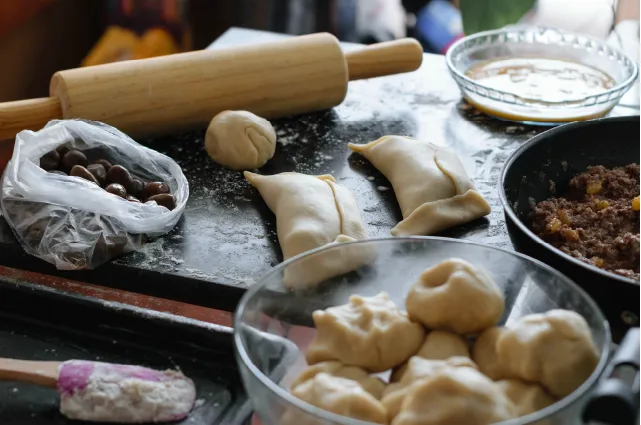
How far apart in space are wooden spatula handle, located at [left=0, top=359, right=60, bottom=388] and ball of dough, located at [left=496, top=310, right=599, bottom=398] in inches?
19.4

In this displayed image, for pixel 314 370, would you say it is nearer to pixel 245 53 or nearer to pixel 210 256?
pixel 210 256

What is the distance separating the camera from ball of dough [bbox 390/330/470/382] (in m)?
0.70

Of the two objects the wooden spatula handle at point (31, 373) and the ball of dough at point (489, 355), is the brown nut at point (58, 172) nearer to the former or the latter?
the wooden spatula handle at point (31, 373)

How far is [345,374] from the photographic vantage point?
70 centimetres

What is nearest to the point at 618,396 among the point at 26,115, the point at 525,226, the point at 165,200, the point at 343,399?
the point at 343,399

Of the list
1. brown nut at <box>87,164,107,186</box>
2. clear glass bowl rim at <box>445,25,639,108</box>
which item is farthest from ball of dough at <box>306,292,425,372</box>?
clear glass bowl rim at <box>445,25,639,108</box>

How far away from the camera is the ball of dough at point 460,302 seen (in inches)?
28.2

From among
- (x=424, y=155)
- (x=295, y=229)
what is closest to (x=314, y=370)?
(x=295, y=229)

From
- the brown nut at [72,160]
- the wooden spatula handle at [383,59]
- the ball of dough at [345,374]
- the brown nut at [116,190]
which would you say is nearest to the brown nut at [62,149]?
the brown nut at [72,160]

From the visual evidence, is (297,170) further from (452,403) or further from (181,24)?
(181,24)

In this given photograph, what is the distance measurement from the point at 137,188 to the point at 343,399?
2.19 ft

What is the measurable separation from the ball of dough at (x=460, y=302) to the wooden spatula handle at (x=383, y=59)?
2.89ft

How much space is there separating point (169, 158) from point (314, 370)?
66 cm

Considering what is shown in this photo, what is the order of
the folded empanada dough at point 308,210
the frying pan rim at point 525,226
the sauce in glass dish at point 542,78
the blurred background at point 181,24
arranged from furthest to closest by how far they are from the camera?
1. the blurred background at point 181,24
2. the sauce in glass dish at point 542,78
3. the folded empanada dough at point 308,210
4. the frying pan rim at point 525,226
